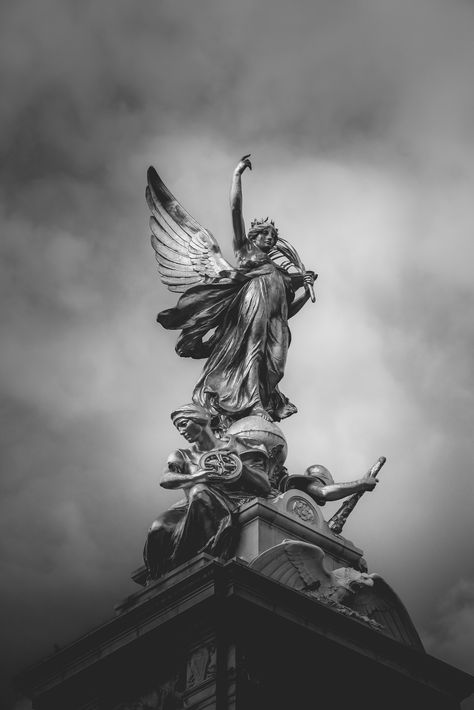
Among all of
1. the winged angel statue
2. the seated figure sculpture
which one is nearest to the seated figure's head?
the seated figure sculpture

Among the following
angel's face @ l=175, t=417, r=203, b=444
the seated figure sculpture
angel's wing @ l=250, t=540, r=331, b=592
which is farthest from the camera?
angel's face @ l=175, t=417, r=203, b=444

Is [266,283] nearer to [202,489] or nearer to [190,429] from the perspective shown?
[190,429]

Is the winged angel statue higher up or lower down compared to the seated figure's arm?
higher up

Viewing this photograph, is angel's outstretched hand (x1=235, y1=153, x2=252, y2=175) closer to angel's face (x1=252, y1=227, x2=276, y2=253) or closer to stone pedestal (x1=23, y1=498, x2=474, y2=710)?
angel's face (x1=252, y1=227, x2=276, y2=253)

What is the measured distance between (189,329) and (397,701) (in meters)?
8.03

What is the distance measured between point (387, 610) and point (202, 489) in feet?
10.8

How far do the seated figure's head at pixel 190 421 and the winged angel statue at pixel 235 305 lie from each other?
1081 mm

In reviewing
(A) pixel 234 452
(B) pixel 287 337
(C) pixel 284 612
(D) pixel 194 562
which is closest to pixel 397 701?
(C) pixel 284 612

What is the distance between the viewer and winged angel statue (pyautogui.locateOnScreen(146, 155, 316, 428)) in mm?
18422

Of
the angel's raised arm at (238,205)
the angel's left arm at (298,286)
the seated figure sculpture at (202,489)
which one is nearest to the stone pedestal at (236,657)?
the seated figure sculpture at (202,489)

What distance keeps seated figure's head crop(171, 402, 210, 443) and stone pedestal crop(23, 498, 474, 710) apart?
211 cm

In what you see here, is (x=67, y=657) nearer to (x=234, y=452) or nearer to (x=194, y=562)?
(x=194, y=562)

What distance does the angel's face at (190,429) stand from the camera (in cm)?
1647

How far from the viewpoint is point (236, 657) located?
12727 mm
